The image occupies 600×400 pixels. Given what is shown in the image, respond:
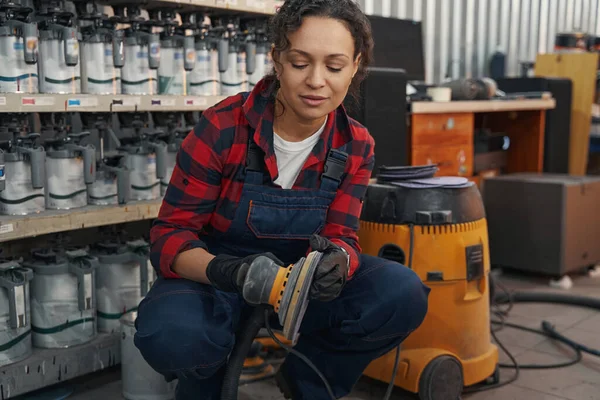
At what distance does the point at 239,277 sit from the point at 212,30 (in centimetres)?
140

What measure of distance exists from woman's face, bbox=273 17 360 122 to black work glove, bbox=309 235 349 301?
32 centimetres

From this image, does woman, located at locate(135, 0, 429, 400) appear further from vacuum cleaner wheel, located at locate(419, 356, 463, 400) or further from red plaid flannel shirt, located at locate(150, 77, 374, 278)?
vacuum cleaner wheel, located at locate(419, 356, 463, 400)

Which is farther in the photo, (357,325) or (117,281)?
(117,281)

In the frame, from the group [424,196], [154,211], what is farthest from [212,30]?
[424,196]

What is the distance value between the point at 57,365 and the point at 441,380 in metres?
1.15

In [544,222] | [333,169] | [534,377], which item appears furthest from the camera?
[544,222]

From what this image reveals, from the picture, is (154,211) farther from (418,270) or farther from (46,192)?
(418,270)

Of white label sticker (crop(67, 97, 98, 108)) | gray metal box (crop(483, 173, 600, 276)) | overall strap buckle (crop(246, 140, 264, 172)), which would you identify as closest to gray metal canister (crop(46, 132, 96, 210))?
white label sticker (crop(67, 97, 98, 108))

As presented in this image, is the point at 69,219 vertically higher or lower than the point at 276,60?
lower

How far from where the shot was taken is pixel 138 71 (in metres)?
2.39

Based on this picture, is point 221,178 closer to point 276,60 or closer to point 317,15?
point 276,60

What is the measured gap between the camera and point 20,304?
6.76 ft

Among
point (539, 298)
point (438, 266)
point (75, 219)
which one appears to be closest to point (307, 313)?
point (438, 266)

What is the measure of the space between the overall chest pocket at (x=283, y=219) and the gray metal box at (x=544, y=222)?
6.79 feet
